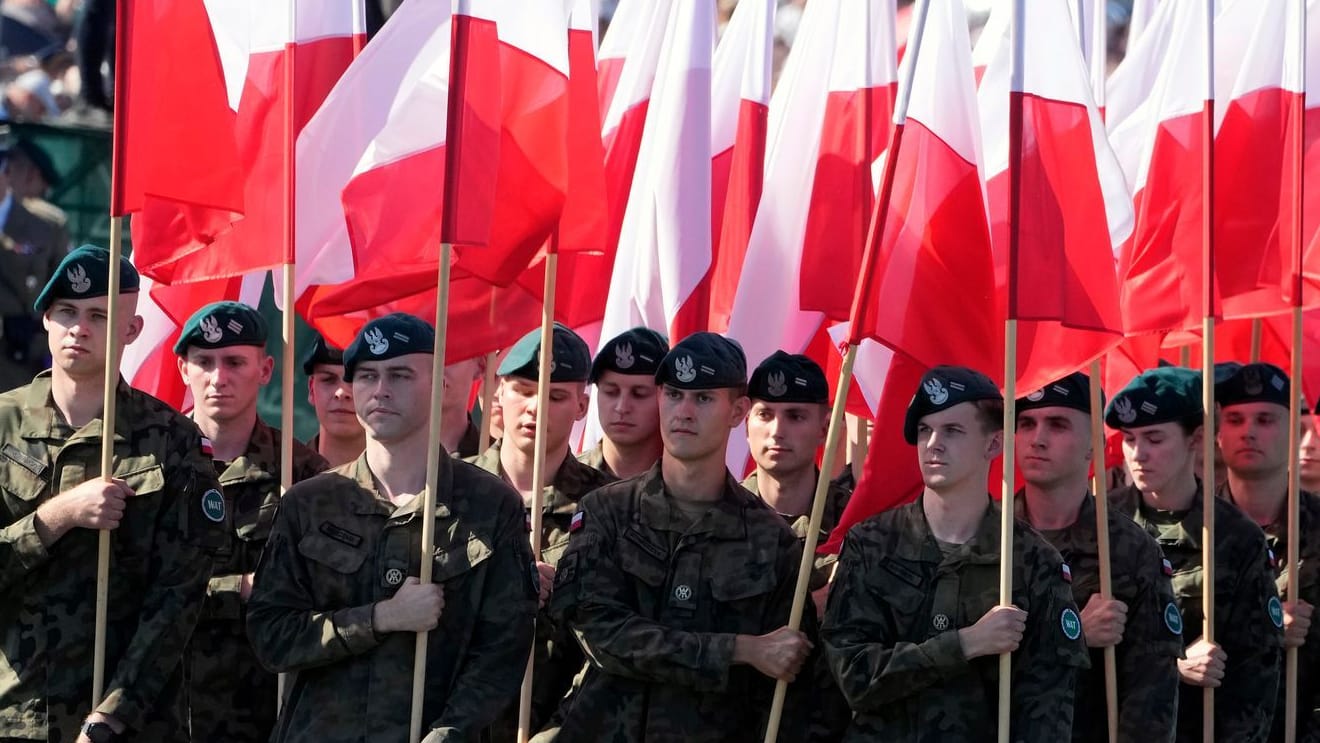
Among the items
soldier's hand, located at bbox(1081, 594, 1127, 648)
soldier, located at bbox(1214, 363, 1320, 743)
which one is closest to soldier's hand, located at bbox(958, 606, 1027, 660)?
soldier's hand, located at bbox(1081, 594, 1127, 648)

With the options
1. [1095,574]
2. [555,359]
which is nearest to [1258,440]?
[1095,574]

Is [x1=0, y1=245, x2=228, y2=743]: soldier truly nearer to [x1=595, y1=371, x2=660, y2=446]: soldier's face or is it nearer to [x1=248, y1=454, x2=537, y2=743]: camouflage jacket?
[x1=248, y1=454, x2=537, y2=743]: camouflage jacket

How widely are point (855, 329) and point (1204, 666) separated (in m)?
2.10

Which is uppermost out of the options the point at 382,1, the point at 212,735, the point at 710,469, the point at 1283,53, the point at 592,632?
the point at 382,1

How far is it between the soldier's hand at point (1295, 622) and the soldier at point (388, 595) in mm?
3702

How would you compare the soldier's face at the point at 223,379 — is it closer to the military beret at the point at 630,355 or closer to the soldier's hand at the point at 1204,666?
the military beret at the point at 630,355

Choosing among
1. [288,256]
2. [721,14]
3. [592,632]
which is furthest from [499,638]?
[721,14]

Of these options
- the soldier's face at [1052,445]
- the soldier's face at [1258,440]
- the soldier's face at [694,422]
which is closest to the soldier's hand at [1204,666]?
the soldier's face at [1052,445]

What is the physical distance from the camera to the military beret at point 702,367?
7742mm

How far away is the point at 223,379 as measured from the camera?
873cm

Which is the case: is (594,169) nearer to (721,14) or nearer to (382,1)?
(382,1)

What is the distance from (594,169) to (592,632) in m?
2.43

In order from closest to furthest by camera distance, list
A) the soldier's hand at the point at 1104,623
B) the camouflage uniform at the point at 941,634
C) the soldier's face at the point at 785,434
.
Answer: the camouflage uniform at the point at 941,634 → the soldier's hand at the point at 1104,623 → the soldier's face at the point at 785,434

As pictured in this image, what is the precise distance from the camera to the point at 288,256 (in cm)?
891
